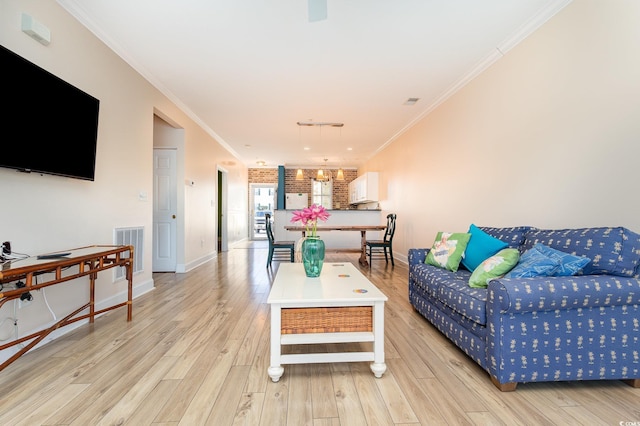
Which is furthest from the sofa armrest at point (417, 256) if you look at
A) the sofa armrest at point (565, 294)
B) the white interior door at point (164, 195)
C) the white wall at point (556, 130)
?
the white interior door at point (164, 195)

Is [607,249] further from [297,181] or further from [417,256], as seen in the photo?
[297,181]

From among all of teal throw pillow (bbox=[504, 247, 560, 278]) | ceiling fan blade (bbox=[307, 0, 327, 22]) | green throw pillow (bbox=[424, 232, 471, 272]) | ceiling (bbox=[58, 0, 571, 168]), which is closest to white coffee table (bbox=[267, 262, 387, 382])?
teal throw pillow (bbox=[504, 247, 560, 278])

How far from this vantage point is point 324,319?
1757 mm

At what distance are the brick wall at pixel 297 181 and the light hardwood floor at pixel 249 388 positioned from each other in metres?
7.58

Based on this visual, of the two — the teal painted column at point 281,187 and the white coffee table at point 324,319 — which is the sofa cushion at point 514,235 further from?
the teal painted column at point 281,187

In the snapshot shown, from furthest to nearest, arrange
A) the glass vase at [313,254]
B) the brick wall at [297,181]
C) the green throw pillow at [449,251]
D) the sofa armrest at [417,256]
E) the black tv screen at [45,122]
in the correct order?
the brick wall at [297,181] < the sofa armrest at [417,256] < the green throw pillow at [449,251] < the glass vase at [313,254] < the black tv screen at [45,122]

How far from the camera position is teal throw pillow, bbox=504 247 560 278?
5.37 feet

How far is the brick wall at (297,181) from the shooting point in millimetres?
9680

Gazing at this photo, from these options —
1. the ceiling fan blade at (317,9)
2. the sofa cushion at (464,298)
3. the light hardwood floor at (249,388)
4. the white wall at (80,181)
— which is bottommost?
Answer: the light hardwood floor at (249,388)

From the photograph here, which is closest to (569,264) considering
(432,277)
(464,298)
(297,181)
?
(464,298)

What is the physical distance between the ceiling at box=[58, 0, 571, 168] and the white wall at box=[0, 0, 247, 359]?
24 centimetres

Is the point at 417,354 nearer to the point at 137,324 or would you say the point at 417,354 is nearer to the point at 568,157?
the point at 568,157

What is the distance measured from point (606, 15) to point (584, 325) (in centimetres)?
209

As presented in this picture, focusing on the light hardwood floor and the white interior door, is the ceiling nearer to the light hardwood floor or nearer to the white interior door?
the white interior door
